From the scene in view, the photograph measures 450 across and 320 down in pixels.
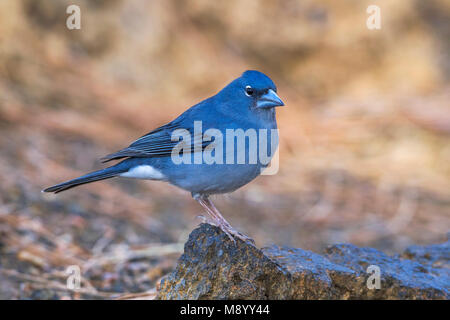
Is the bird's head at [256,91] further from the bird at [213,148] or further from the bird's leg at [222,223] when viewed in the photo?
the bird's leg at [222,223]

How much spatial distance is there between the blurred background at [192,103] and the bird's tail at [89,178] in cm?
76

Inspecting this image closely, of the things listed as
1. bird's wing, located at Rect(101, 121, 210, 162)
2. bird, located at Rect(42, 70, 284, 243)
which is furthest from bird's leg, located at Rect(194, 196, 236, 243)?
bird's wing, located at Rect(101, 121, 210, 162)

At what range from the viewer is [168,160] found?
377 cm

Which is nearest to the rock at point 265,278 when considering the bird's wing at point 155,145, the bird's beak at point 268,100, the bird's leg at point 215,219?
the bird's leg at point 215,219

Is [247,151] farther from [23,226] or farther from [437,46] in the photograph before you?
[437,46]

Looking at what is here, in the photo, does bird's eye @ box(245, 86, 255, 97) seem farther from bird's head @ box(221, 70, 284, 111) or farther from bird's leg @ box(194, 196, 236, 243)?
bird's leg @ box(194, 196, 236, 243)

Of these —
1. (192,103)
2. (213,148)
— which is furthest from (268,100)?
(192,103)

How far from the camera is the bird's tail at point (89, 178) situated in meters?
3.66

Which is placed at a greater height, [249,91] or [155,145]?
[249,91]

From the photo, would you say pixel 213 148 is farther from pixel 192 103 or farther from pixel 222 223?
pixel 192 103

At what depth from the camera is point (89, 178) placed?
369 centimetres

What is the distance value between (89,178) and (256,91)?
131cm

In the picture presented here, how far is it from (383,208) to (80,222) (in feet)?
11.4
